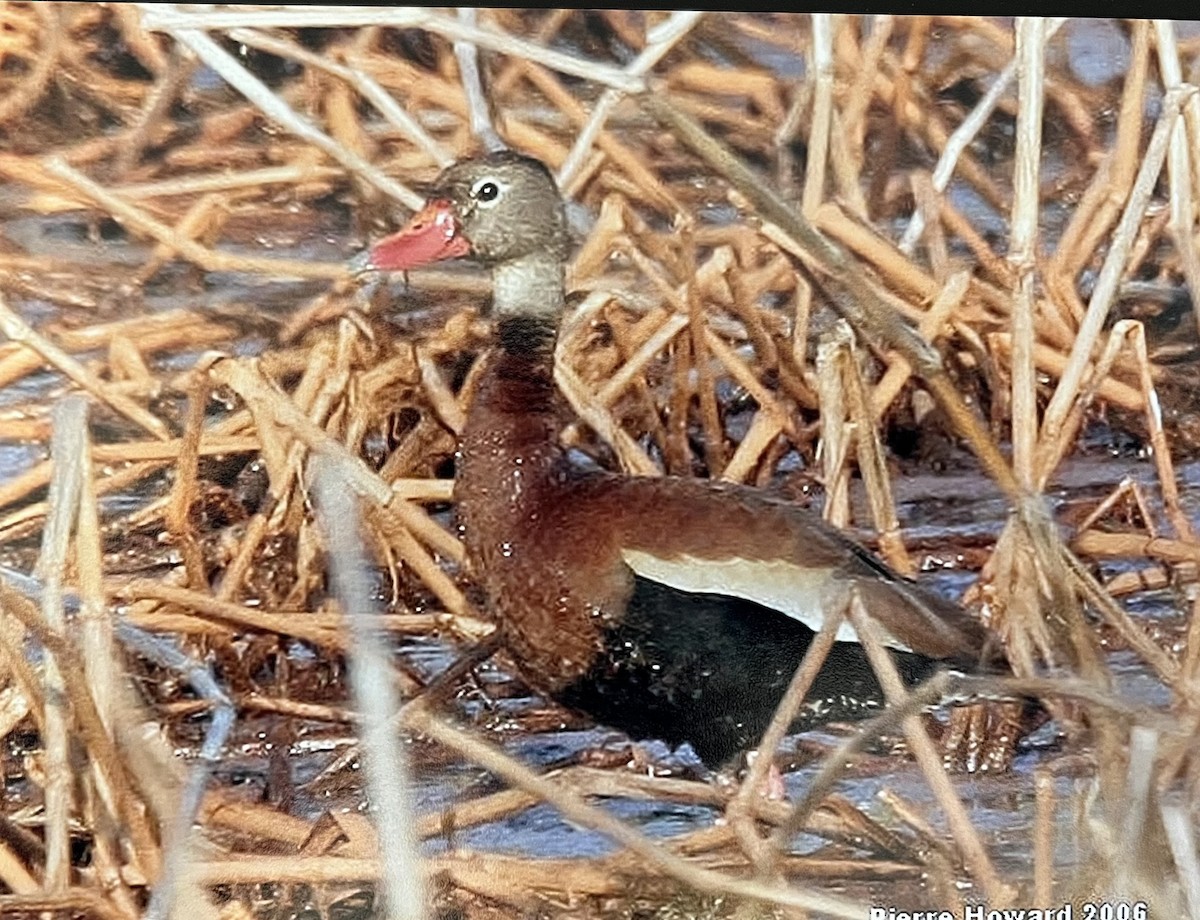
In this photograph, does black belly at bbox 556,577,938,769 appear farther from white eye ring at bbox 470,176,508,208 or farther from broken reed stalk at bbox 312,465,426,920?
white eye ring at bbox 470,176,508,208

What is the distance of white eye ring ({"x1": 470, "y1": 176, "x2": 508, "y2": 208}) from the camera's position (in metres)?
1.76

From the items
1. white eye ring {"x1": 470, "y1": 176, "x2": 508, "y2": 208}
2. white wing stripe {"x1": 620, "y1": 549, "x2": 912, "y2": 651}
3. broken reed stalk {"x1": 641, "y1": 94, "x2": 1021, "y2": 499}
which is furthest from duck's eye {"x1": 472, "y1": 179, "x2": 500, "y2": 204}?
white wing stripe {"x1": 620, "y1": 549, "x2": 912, "y2": 651}

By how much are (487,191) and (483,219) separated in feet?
0.08

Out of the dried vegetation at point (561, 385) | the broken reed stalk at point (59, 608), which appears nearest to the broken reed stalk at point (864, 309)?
the dried vegetation at point (561, 385)

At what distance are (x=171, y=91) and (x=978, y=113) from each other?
710 millimetres

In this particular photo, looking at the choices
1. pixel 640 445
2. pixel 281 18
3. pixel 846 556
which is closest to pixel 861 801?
pixel 846 556

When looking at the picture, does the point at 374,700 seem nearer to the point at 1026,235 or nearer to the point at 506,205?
the point at 506,205

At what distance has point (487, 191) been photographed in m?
1.76

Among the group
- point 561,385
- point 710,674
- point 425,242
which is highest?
point 425,242

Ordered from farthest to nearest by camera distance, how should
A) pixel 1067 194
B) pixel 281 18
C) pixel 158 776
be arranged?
1. pixel 1067 194
2. pixel 281 18
3. pixel 158 776

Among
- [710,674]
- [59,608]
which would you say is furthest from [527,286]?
[59,608]

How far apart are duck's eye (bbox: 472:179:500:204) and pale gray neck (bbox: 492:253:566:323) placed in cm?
6

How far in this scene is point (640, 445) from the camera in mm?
1808

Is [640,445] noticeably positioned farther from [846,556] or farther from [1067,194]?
[1067,194]
